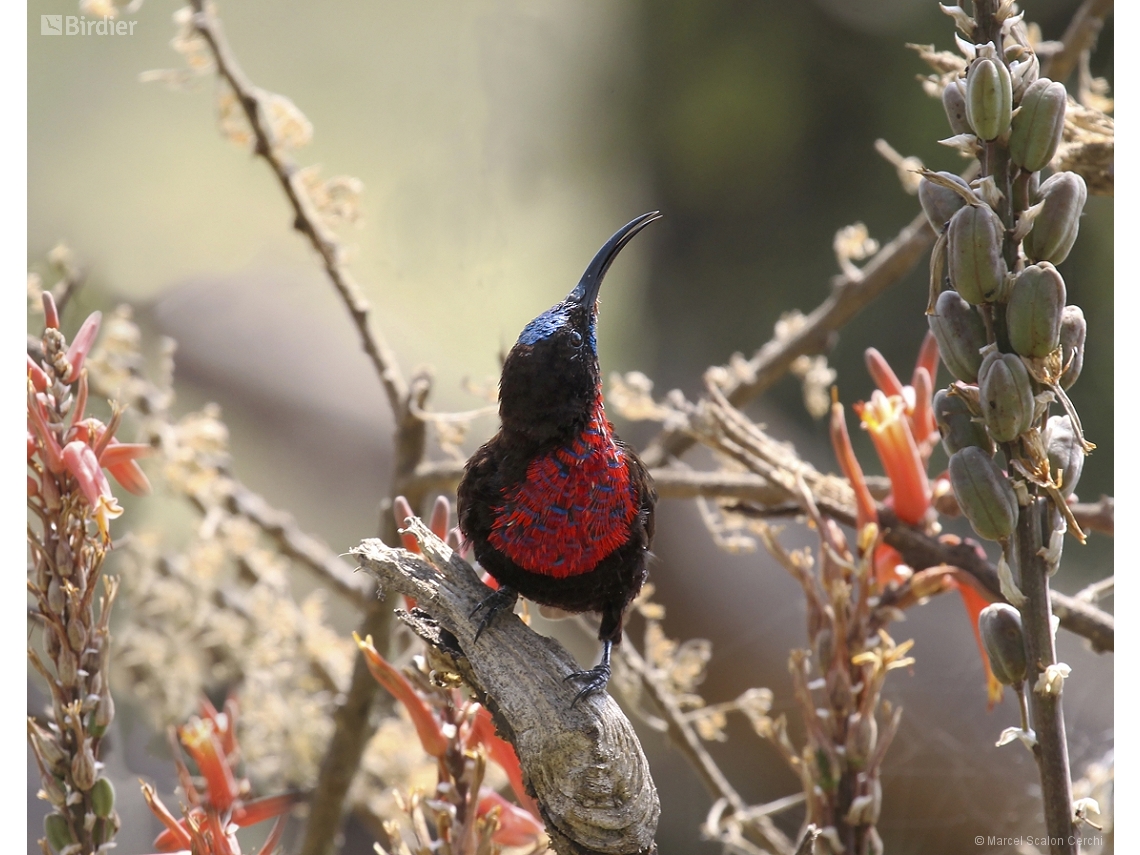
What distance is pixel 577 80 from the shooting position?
114 centimetres

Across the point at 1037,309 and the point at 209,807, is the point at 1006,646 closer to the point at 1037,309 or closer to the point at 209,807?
the point at 1037,309

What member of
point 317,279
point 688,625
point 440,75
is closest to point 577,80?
point 440,75

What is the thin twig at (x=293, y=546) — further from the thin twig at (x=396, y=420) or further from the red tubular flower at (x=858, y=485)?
the red tubular flower at (x=858, y=485)

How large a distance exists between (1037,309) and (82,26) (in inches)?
26.1

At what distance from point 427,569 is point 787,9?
1262 millimetres

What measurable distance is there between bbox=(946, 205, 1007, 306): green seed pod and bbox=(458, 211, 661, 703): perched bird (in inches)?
5.2

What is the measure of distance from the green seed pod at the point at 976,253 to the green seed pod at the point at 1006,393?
1.0 inches

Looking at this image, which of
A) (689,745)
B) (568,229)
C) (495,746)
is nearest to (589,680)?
(495,746)

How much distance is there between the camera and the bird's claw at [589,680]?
0.37 m

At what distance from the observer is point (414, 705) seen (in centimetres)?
43

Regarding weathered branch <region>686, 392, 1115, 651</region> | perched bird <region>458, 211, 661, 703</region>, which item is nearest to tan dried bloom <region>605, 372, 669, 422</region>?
weathered branch <region>686, 392, 1115, 651</region>

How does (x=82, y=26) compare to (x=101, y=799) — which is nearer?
(x=101, y=799)

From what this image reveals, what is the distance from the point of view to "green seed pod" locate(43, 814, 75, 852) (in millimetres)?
413

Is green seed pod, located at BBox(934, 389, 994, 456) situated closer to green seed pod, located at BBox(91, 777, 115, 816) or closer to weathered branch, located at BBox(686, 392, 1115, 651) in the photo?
weathered branch, located at BBox(686, 392, 1115, 651)
